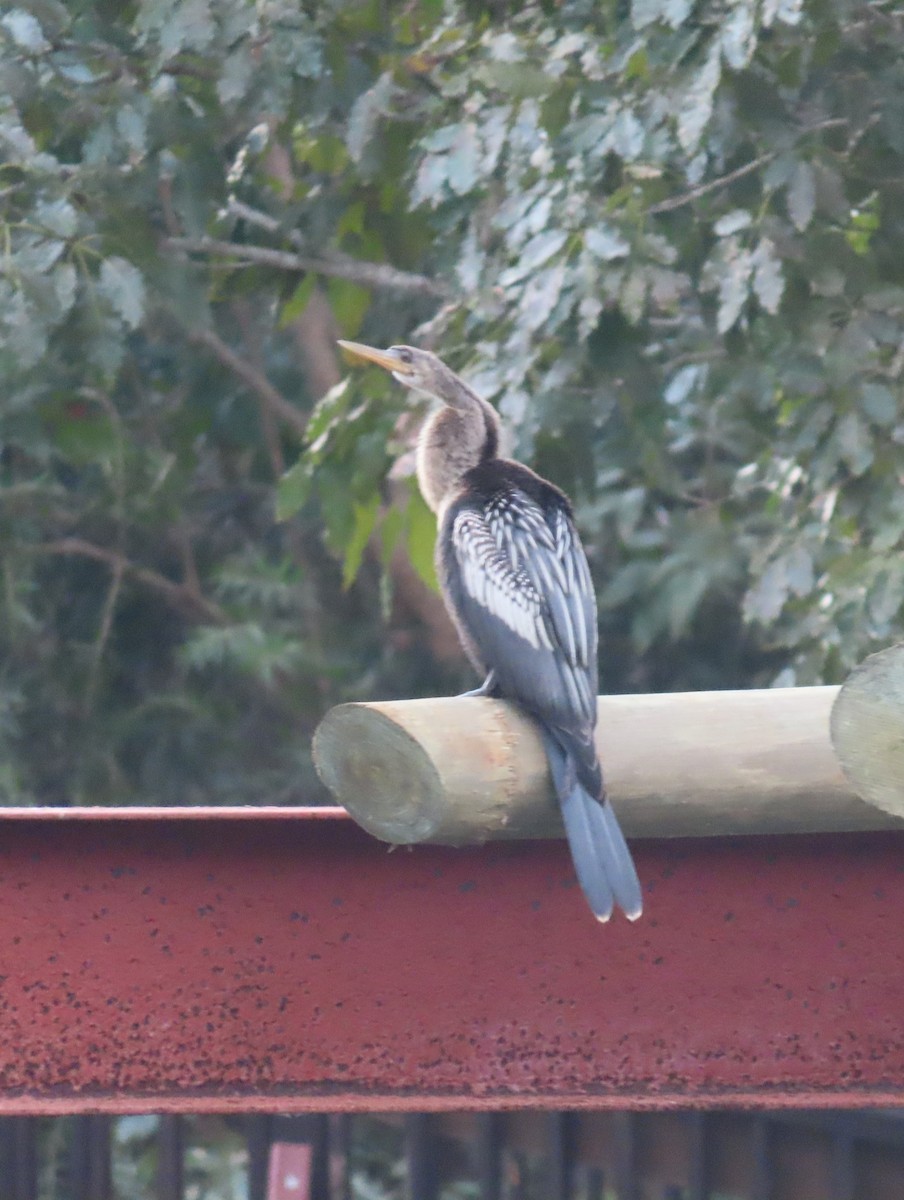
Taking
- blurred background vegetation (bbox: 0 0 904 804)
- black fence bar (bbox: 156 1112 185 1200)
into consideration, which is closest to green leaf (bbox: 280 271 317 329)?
blurred background vegetation (bbox: 0 0 904 804)

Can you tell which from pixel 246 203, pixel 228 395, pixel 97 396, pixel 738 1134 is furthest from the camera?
pixel 228 395

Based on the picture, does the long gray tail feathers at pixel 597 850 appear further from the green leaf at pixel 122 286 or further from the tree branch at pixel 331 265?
the tree branch at pixel 331 265

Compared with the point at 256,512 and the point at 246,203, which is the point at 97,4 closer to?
the point at 246,203

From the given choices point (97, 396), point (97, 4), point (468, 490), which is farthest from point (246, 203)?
point (468, 490)

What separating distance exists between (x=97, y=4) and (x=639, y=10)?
1173mm

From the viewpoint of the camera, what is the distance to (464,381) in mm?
3467

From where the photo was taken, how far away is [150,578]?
7.05m

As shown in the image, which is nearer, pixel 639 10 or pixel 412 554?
pixel 639 10

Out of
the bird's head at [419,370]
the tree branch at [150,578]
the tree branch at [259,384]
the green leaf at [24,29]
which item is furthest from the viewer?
the tree branch at [150,578]

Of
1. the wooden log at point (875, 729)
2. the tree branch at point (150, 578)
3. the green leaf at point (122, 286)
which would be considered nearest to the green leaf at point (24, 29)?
the green leaf at point (122, 286)

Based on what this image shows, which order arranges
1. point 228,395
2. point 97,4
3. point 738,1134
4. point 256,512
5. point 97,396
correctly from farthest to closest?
point 256,512
point 228,395
point 97,396
point 97,4
point 738,1134

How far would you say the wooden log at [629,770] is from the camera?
153cm

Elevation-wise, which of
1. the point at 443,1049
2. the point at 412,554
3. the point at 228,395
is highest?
the point at 228,395

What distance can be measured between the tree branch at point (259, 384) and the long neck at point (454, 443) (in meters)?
2.97
